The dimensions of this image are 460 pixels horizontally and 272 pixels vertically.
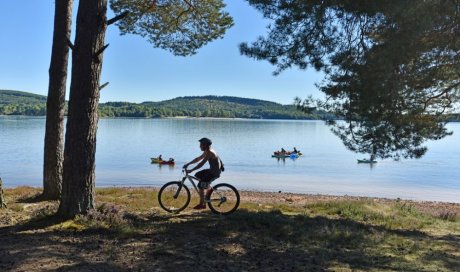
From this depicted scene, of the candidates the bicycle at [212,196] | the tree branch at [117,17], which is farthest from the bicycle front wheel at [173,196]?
the tree branch at [117,17]

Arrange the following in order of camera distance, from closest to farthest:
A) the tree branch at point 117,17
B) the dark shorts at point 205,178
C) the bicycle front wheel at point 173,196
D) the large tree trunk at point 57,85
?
the tree branch at point 117,17 < the dark shorts at point 205,178 < the bicycle front wheel at point 173,196 < the large tree trunk at point 57,85

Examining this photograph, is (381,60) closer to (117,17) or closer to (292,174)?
(117,17)

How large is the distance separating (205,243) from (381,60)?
449 centimetres

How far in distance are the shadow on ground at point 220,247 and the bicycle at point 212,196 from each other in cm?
44

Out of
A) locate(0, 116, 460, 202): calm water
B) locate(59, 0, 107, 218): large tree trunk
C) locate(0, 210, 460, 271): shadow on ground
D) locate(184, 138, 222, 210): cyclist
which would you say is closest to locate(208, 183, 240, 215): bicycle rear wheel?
locate(184, 138, 222, 210): cyclist

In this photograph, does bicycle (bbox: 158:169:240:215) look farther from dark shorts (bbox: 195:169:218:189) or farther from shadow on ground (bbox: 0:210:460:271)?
shadow on ground (bbox: 0:210:460:271)

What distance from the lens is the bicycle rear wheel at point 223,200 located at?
9.17m

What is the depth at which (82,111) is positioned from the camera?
729cm

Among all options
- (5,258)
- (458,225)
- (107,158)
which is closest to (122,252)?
(5,258)

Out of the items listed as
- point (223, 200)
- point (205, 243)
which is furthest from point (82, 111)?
point (223, 200)

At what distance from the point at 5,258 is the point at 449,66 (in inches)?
327

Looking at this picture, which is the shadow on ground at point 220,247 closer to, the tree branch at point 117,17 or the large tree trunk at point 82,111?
the large tree trunk at point 82,111

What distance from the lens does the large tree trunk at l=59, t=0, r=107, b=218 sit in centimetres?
727

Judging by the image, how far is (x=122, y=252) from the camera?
20.0 feet
